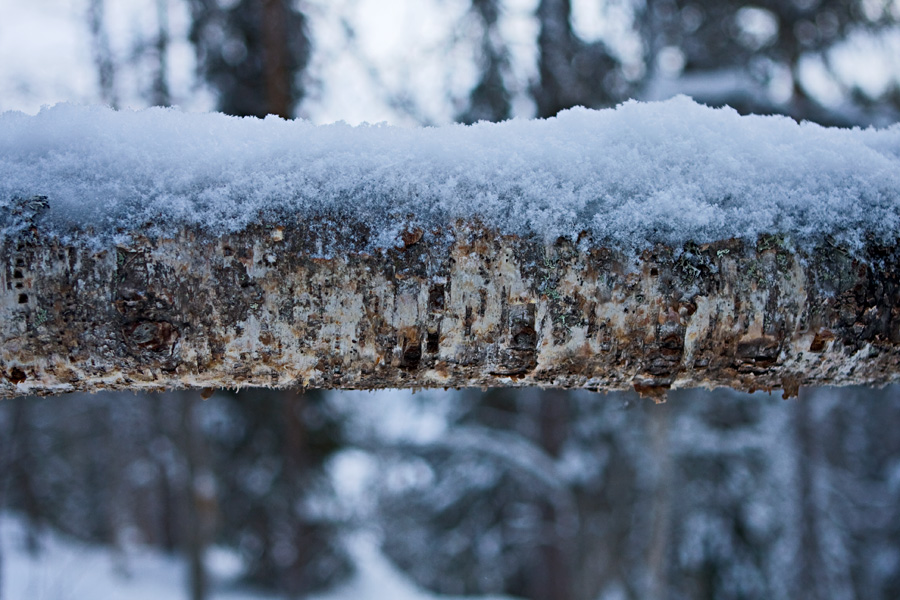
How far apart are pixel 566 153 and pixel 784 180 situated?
0.38 m

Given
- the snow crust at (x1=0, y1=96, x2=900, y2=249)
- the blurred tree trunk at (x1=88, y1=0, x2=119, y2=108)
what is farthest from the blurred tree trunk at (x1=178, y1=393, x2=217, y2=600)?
the snow crust at (x1=0, y1=96, x2=900, y2=249)

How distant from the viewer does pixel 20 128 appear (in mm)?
942

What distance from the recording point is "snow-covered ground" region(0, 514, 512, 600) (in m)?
8.48

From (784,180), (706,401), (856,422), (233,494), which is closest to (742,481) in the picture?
(706,401)

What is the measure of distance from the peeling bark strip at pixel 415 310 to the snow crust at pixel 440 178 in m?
0.04

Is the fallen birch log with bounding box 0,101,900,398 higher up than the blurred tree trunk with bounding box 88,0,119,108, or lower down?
lower down

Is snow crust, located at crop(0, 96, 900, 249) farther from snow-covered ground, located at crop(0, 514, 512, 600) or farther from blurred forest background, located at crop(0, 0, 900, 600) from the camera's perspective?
snow-covered ground, located at crop(0, 514, 512, 600)

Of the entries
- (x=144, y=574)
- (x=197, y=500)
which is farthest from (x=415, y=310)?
(x=144, y=574)

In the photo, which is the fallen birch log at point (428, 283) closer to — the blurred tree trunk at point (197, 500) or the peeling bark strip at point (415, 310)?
the peeling bark strip at point (415, 310)

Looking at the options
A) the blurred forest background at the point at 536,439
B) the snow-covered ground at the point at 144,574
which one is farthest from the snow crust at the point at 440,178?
the snow-covered ground at the point at 144,574

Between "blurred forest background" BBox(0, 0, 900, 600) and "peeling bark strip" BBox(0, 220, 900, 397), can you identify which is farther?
"blurred forest background" BBox(0, 0, 900, 600)

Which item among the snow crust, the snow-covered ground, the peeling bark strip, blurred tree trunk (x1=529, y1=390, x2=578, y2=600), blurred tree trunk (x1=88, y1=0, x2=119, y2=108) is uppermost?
blurred tree trunk (x1=88, y1=0, x2=119, y2=108)

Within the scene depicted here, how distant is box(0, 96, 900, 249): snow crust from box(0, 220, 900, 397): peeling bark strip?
0.12ft

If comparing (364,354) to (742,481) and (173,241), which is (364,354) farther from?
(742,481)
